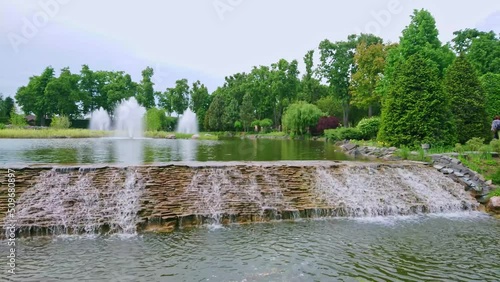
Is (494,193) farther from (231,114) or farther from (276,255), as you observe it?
(231,114)

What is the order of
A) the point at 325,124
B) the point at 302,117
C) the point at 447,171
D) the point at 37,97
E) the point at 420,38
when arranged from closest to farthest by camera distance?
the point at 447,171 → the point at 420,38 → the point at 302,117 → the point at 325,124 → the point at 37,97

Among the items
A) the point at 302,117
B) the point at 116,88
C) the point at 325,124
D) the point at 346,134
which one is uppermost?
the point at 116,88

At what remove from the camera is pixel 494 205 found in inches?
359

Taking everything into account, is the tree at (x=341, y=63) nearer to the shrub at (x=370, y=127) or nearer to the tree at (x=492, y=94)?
the shrub at (x=370, y=127)

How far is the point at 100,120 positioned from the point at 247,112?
23816 millimetres

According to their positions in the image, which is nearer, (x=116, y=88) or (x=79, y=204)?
(x=79, y=204)

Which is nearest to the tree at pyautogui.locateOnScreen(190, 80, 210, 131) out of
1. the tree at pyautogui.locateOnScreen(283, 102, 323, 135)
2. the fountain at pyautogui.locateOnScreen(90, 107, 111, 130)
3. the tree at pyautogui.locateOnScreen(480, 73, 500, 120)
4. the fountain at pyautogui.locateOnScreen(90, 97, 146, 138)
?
the fountain at pyautogui.locateOnScreen(90, 107, 111, 130)

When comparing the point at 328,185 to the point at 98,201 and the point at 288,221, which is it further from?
the point at 98,201

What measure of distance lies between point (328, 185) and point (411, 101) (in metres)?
9.31

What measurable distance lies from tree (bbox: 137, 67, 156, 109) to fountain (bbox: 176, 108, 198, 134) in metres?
7.48

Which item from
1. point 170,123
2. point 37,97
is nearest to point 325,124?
point 170,123

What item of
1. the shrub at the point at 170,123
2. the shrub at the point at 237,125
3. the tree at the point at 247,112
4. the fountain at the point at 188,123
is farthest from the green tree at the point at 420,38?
the fountain at the point at 188,123

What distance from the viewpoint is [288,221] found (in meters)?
8.05

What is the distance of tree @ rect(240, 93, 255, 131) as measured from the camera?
52.3 meters
